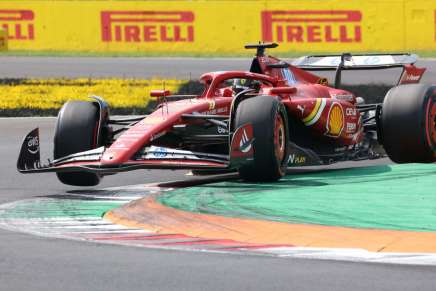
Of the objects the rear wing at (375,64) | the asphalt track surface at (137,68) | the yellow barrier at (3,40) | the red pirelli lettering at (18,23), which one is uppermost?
the red pirelli lettering at (18,23)

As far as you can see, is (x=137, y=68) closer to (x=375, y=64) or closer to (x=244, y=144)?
(x=375, y=64)

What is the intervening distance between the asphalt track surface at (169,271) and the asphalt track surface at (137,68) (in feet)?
57.0

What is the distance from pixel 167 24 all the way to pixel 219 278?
26.9 metres

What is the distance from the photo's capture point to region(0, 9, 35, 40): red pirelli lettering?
111ft

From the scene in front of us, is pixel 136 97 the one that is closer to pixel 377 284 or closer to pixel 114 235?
pixel 114 235

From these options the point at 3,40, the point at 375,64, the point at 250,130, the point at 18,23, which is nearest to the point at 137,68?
the point at 3,40

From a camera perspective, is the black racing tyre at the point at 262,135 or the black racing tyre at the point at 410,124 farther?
the black racing tyre at the point at 410,124

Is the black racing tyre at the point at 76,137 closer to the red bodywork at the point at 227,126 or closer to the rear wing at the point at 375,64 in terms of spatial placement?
→ the red bodywork at the point at 227,126

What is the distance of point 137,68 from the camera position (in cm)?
2872

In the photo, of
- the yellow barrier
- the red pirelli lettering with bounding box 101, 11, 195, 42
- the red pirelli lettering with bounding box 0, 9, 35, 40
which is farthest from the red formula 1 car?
the red pirelli lettering with bounding box 0, 9, 35, 40

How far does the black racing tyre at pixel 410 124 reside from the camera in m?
13.7

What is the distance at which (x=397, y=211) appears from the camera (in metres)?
9.62

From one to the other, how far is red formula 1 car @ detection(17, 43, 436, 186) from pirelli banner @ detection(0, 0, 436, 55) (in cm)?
A: 1800

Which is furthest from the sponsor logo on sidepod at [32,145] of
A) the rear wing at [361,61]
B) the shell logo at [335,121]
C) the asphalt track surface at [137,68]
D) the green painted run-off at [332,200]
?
the asphalt track surface at [137,68]
